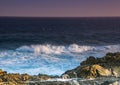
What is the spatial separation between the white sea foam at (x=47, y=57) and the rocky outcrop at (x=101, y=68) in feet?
7.05

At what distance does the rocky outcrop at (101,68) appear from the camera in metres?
15.2

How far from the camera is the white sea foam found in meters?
18.3

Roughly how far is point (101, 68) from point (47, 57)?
186 inches

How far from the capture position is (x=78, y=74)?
15375mm

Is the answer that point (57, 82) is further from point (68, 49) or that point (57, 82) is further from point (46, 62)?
point (68, 49)

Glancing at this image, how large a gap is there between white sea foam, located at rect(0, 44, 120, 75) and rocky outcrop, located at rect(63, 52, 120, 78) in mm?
2150

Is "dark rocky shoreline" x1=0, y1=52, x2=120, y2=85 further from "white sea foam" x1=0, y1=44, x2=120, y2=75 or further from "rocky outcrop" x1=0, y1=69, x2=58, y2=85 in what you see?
"white sea foam" x1=0, y1=44, x2=120, y2=75

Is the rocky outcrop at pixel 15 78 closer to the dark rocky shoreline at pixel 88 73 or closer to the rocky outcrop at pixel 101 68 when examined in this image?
the dark rocky shoreline at pixel 88 73

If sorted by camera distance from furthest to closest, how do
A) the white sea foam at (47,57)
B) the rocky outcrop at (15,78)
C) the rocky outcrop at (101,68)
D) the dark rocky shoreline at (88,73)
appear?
1. the white sea foam at (47,57)
2. the rocky outcrop at (101,68)
3. the dark rocky shoreline at (88,73)
4. the rocky outcrop at (15,78)

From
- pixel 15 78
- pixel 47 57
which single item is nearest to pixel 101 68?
pixel 15 78

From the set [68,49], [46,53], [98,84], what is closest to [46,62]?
[46,53]

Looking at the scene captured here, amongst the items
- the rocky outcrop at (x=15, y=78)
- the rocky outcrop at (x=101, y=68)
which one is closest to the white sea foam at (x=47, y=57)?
the rocky outcrop at (x=15, y=78)

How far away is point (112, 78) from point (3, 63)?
573 cm

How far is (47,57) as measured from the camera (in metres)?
19.6
